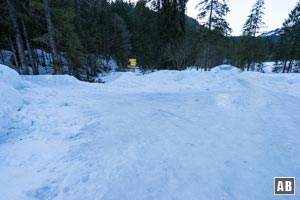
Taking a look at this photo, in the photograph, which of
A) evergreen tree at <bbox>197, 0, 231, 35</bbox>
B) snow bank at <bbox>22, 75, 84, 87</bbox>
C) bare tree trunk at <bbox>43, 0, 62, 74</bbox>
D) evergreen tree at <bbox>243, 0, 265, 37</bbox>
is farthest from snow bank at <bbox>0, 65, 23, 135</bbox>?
evergreen tree at <bbox>243, 0, 265, 37</bbox>

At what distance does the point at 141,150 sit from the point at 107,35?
1058 inches

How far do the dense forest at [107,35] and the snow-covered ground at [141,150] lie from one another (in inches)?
301

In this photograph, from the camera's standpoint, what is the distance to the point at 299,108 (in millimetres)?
5727

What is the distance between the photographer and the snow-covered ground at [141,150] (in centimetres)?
229

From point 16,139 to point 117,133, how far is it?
2.02 metres

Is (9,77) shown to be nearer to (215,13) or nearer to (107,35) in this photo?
(215,13)

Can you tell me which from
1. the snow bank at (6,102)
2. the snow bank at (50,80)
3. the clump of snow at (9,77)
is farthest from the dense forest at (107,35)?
the snow bank at (6,102)

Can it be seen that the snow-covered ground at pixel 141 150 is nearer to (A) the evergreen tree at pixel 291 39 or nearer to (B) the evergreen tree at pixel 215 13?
(B) the evergreen tree at pixel 215 13

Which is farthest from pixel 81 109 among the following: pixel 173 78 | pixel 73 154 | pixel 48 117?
pixel 173 78

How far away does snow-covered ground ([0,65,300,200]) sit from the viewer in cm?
229

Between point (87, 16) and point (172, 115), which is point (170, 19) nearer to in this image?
point (87, 16)

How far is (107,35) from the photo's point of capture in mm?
Answer: 26719

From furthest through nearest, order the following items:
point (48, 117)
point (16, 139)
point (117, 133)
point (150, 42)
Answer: point (150, 42)
point (48, 117)
point (117, 133)
point (16, 139)

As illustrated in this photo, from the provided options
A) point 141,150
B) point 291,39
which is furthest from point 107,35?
point 291,39
